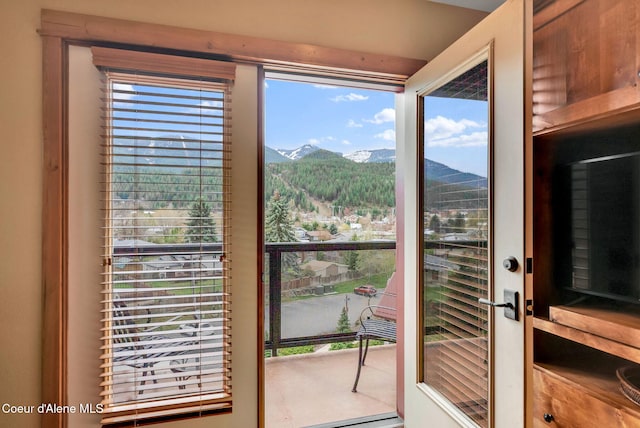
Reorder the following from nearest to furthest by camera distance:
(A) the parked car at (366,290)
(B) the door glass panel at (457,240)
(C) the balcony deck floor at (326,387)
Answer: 1. (B) the door glass panel at (457,240)
2. (C) the balcony deck floor at (326,387)
3. (A) the parked car at (366,290)

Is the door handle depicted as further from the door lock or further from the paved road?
the paved road

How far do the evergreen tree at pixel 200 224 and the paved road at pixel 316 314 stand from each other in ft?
5.23

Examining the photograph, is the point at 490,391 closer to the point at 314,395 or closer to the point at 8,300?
the point at 314,395

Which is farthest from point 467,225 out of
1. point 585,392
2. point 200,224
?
point 200,224

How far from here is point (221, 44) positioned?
1668 mm

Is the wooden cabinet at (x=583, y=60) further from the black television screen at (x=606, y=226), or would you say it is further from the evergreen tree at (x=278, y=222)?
the evergreen tree at (x=278, y=222)

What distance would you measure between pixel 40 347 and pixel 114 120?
1.08 meters

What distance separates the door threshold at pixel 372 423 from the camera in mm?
2004

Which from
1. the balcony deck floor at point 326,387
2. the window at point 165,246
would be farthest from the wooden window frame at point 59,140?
the balcony deck floor at point 326,387

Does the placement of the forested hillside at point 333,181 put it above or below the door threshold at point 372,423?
above

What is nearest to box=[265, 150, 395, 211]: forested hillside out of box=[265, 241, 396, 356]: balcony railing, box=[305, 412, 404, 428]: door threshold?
box=[265, 241, 396, 356]: balcony railing

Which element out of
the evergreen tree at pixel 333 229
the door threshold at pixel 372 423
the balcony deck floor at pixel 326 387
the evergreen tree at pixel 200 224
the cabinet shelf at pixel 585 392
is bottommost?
the balcony deck floor at pixel 326 387

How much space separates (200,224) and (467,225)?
1285mm

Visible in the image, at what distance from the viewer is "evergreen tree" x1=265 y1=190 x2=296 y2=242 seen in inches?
120
